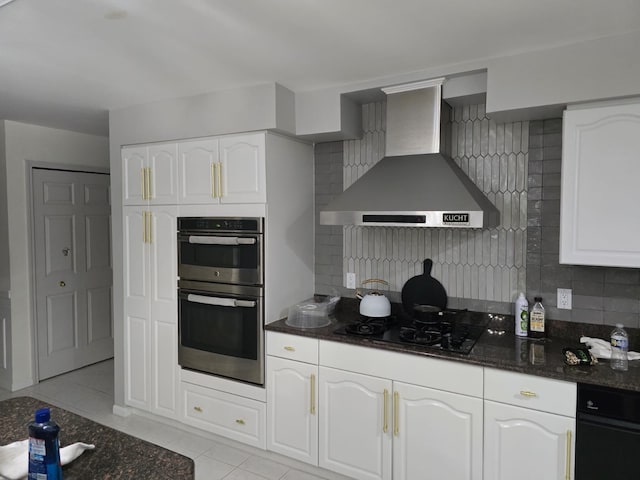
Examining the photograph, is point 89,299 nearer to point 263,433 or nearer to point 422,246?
point 263,433

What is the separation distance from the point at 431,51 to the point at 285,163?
1.17m

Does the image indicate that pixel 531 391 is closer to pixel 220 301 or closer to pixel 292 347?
pixel 292 347

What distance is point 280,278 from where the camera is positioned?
2943mm

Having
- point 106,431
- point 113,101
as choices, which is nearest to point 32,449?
point 106,431

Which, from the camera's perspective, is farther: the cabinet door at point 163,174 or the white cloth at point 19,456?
the cabinet door at point 163,174

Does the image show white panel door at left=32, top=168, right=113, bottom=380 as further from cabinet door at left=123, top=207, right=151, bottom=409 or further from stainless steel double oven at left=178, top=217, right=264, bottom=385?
stainless steel double oven at left=178, top=217, right=264, bottom=385

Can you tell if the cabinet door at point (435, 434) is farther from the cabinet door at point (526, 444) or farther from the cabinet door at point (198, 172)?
the cabinet door at point (198, 172)

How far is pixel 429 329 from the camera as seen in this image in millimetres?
2576

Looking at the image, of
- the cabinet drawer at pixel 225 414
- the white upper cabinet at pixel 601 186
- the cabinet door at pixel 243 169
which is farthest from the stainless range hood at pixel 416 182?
the cabinet drawer at pixel 225 414

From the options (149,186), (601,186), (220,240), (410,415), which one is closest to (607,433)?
(410,415)

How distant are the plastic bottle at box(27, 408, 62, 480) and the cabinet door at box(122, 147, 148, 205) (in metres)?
2.38

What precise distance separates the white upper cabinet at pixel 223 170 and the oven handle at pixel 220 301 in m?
0.65

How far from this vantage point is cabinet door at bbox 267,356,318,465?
103 inches

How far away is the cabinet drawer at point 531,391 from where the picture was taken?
1.94 metres
